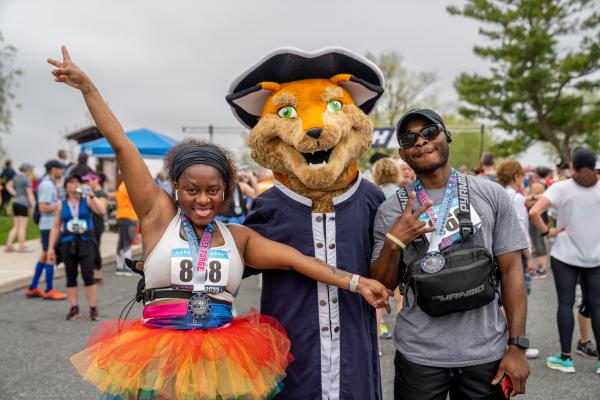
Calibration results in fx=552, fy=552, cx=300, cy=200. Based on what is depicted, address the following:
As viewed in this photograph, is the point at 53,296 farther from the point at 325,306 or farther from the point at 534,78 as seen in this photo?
the point at 534,78

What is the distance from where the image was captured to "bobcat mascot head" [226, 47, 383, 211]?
2617 millimetres

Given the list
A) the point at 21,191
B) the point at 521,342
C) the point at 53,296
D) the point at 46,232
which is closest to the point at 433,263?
the point at 521,342

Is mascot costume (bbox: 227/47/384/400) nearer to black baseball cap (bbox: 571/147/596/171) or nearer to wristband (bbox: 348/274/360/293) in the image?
wristband (bbox: 348/274/360/293)

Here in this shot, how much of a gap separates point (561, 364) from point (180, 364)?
13.0 feet

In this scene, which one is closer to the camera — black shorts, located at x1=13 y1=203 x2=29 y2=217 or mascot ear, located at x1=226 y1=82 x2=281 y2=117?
mascot ear, located at x1=226 y1=82 x2=281 y2=117

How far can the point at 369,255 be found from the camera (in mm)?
2744

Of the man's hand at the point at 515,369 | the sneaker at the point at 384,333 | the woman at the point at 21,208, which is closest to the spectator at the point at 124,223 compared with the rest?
the woman at the point at 21,208

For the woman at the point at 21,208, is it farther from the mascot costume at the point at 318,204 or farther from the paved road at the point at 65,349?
the mascot costume at the point at 318,204

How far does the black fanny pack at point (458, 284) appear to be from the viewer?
91.4 inches

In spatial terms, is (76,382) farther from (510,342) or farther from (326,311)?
(510,342)

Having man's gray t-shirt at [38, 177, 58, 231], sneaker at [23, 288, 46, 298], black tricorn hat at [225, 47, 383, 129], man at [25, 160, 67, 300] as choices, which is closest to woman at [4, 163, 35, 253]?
man at [25, 160, 67, 300]

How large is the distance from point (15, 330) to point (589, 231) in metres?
5.89

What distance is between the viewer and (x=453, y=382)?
2498 millimetres

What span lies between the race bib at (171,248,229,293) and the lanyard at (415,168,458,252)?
36.1 inches
